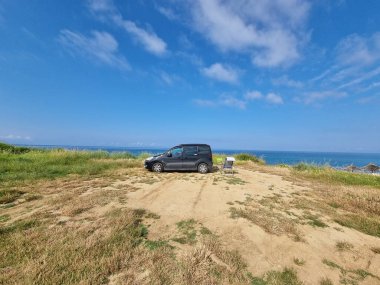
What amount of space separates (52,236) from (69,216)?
3.91 ft

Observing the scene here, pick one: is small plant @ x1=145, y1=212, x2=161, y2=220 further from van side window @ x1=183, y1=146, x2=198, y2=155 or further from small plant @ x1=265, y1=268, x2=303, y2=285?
van side window @ x1=183, y1=146, x2=198, y2=155

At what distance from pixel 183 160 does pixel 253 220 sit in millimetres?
8438

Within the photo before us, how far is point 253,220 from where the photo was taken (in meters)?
5.76

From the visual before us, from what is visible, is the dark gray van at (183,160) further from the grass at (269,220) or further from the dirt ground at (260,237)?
the grass at (269,220)

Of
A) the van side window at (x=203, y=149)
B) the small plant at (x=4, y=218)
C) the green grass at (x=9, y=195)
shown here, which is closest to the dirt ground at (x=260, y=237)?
the small plant at (x=4, y=218)

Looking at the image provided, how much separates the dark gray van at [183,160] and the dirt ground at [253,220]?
A: 13.8ft

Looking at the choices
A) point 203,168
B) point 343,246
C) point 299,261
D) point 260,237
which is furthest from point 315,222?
point 203,168

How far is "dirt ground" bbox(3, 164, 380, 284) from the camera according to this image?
405 cm

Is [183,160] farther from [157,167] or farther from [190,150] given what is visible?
[157,167]

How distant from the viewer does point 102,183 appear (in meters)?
9.38

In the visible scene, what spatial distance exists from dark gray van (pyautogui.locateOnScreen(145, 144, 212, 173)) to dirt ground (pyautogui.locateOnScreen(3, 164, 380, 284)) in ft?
13.8

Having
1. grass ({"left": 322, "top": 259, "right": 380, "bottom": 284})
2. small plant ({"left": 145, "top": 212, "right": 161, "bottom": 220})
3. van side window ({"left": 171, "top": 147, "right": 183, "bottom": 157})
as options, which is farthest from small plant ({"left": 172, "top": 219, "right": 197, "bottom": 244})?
van side window ({"left": 171, "top": 147, "right": 183, "bottom": 157})

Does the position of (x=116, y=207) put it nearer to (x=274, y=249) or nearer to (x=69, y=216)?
(x=69, y=216)

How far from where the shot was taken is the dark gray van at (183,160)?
13.6 m
